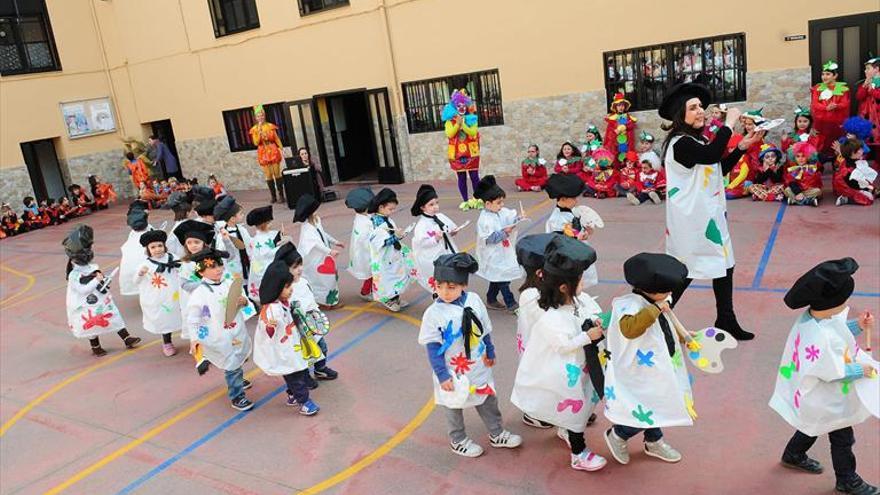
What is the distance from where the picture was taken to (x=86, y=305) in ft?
23.3

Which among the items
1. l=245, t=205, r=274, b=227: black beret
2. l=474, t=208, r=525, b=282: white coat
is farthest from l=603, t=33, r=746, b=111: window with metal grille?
l=245, t=205, r=274, b=227: black beret

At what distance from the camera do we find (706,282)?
688 cm

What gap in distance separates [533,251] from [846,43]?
8934 mm

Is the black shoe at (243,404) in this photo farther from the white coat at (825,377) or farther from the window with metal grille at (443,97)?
the window with metal grille at (443,97)

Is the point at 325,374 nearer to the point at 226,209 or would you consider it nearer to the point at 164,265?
the point at 164,265

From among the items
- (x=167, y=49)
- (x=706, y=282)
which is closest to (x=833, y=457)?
(x=706, y=282)

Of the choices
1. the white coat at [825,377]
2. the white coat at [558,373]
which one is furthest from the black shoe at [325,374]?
the white coat at [825,377]

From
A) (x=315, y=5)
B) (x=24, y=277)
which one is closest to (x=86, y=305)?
(x=24, y=277)

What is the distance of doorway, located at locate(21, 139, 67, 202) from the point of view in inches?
800

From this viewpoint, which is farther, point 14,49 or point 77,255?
point 14,49

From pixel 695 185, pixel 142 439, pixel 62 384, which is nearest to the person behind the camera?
pixel 695 185

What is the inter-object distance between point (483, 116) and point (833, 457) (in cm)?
1142

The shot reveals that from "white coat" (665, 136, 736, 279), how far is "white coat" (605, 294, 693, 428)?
5.27 ft

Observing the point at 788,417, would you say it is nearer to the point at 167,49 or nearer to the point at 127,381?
the point at 127,381
